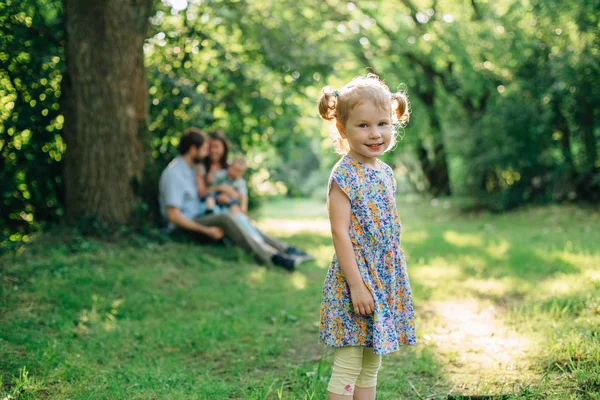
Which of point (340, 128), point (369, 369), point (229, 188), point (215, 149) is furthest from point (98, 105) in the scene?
point (369, 369)

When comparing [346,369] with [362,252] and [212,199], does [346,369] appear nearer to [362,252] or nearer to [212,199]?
[362,252]

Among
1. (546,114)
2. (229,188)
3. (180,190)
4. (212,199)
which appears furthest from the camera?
(546,114)

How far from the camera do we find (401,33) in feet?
48.9

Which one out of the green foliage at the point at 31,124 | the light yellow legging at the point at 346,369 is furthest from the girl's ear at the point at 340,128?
the green foliage at the point at 31,124

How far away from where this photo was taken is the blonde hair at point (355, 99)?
2.58 meters

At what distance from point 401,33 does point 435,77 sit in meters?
1.56

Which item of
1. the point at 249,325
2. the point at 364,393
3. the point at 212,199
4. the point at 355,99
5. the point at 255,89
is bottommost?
the point at 249,325

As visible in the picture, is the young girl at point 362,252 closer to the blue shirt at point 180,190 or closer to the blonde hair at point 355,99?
the blonde hair at point 355,99

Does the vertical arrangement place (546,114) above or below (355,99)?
above

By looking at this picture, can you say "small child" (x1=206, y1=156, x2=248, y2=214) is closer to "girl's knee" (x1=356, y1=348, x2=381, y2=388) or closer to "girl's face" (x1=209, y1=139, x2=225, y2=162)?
"girl's face" (x1=209, y1=139, x2=225, y2=162)

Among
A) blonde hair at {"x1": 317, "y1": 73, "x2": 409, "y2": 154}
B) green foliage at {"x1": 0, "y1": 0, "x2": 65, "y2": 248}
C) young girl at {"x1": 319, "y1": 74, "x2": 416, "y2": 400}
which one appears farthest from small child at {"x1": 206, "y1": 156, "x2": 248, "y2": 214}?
young girl at {"x1": 319, "y1": 74, "x2": 416, "y2": 400}

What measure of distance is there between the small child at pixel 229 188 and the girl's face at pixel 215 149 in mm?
199

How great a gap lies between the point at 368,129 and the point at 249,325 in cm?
234

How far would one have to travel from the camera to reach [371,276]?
2.58 m
